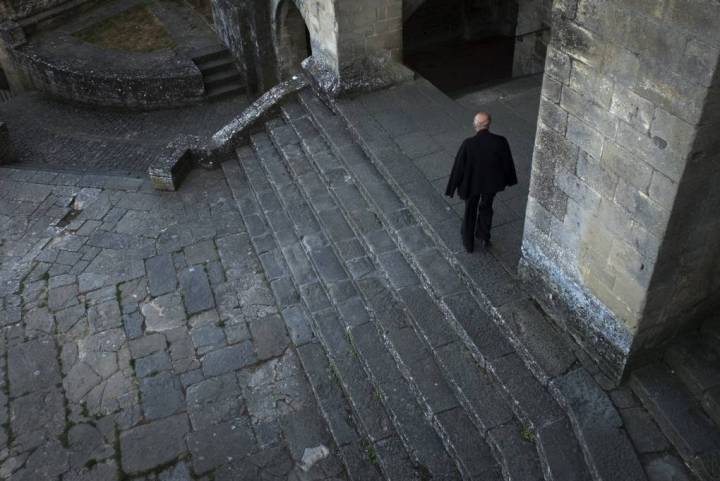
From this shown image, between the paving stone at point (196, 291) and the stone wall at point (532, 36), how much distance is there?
225 inches

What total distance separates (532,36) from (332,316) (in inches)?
225

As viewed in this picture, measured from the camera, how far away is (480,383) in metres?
5.06

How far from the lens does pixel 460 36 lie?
13617 mm

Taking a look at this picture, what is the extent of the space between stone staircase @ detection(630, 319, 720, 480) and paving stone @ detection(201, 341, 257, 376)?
337 cm

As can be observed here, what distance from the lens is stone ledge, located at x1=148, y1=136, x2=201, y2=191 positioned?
8.32 metres

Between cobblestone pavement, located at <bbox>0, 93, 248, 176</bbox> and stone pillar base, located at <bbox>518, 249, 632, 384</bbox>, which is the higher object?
stone pillar base, located at <bbox>518, 249, 632, 384</bbox>

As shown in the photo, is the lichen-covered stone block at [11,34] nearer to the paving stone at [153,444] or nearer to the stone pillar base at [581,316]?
the paving stone at [153,444]

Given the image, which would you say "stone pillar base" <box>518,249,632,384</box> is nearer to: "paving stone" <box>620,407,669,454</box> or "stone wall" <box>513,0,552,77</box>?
"paving stone" <box>620,407,669,454</box>

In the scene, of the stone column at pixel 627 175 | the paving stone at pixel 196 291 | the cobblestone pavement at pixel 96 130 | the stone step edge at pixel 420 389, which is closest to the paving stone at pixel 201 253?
the paving stone at pixel 196 291

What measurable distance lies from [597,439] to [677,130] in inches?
83.6

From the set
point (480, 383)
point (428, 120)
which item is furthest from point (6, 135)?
point (480, 383)

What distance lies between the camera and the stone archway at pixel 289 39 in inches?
431

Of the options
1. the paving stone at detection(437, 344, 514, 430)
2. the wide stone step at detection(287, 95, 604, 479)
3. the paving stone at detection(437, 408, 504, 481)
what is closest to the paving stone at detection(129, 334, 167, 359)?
the wide stone step at detection(287, 95, 604, 479)

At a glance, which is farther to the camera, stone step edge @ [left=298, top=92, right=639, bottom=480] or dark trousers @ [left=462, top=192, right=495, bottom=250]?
dark trousers @ [left=462, top=192, right=495, bottom=250]
